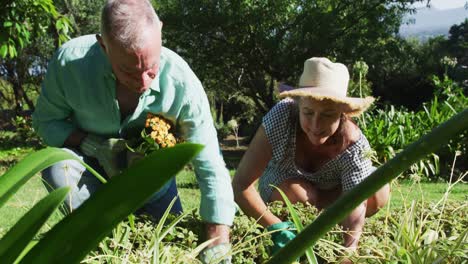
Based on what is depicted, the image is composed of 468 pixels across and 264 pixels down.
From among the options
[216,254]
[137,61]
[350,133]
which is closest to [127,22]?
[137,61]

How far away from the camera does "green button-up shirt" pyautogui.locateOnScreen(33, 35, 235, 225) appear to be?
2217mm

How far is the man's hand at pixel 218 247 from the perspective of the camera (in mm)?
1832

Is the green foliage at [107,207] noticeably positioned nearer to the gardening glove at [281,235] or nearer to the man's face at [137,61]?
the man's face at [137,61]

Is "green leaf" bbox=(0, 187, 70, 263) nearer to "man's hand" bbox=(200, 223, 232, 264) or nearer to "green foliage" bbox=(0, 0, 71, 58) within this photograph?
"man's hand" bbox=(200, 223, 232, 264)

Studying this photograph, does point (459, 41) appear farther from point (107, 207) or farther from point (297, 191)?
point (107, 207)

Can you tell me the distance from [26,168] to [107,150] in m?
1.71

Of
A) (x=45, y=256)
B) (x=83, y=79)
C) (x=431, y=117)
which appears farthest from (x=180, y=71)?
(x=431, y=117)

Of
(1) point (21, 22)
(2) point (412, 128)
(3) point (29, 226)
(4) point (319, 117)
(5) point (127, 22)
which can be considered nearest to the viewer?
(3) point (29, 226)

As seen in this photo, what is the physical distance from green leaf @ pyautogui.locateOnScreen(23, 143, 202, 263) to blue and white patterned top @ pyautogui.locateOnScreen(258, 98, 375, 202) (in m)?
2.06

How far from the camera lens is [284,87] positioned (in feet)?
9.61

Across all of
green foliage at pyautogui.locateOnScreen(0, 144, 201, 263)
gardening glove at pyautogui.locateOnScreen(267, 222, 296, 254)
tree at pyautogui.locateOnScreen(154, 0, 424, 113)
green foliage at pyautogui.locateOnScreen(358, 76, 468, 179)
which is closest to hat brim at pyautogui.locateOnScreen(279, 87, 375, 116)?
gardening glove at pyautogui.locateOnScreen(267, 222, 296, 254)

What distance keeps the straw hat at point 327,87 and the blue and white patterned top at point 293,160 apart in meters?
0.12

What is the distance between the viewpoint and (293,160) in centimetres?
282

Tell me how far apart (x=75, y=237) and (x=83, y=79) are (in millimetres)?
1840
